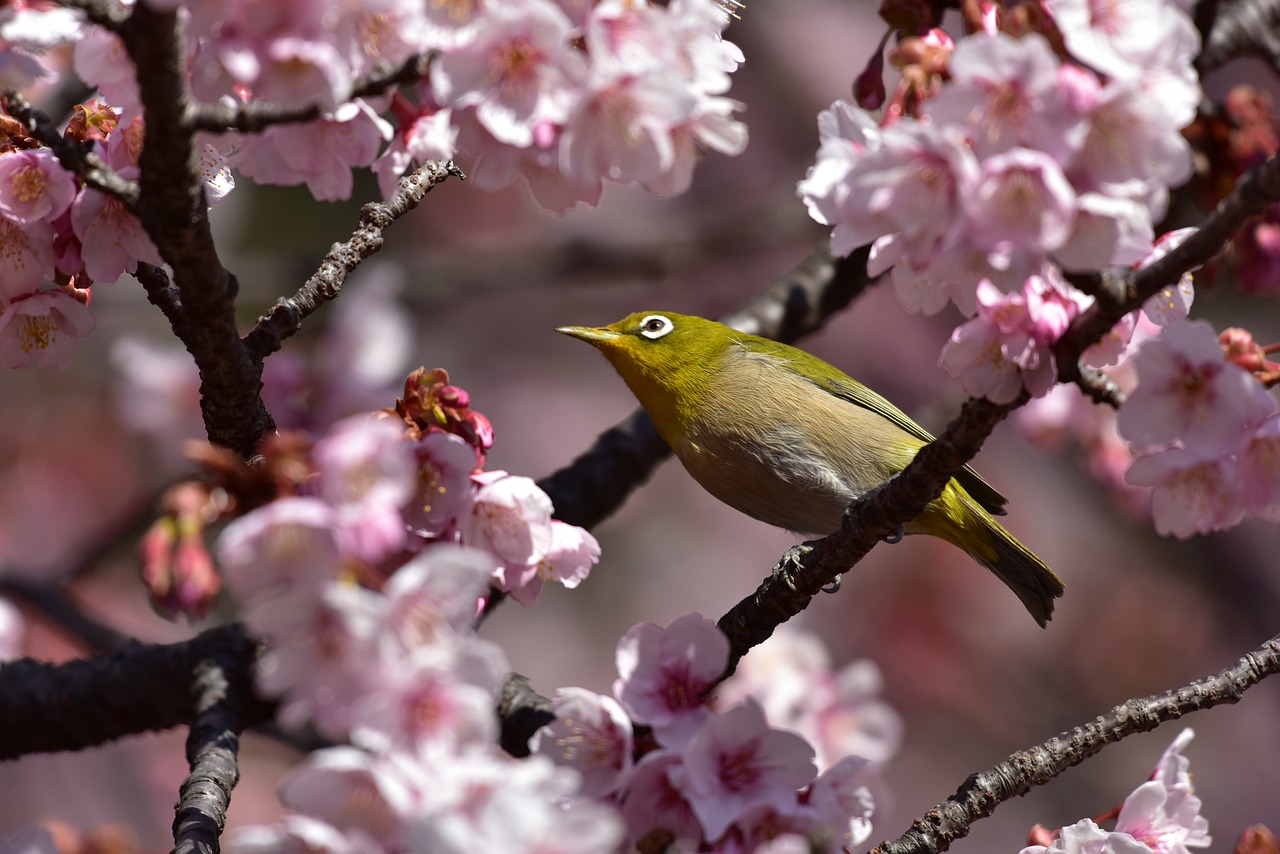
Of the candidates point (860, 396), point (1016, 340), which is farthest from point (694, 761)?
point (860, 396)

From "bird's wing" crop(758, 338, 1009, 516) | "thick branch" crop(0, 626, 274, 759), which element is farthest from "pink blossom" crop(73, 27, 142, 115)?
"bird's wing" crop(758, 338, 1009, 516)

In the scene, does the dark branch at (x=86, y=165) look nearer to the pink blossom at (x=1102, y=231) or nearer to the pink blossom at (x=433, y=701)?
the pink blossom at (x=433, y=701)

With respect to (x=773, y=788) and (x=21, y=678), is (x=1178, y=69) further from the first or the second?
(x=21, y=678)

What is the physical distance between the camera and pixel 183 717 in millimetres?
3016

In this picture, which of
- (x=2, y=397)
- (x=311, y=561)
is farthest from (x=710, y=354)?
(x=2, y=397)

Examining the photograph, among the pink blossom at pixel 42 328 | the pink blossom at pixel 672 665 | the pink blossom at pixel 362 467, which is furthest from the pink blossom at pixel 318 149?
the pink blossom at pixel 672 665

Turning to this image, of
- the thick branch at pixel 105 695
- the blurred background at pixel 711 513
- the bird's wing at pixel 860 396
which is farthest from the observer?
the blurred background at pixel 711 513

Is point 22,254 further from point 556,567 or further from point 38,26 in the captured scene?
point 556,567

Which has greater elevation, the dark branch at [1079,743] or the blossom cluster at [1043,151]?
the blossom cluster at [1043,151]

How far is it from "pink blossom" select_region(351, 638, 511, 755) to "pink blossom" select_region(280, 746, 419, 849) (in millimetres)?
31

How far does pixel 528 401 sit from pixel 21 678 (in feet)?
23.6

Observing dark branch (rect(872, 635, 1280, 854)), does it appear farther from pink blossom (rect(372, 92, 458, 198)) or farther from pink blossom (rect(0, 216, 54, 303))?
pink blossom (rect(0, 216, 54, 303))

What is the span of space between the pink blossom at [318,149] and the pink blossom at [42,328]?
0.44m

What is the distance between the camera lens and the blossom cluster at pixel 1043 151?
153 centimetres
